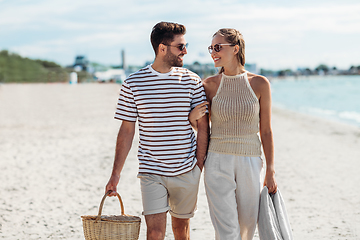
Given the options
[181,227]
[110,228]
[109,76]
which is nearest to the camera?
[110,228]

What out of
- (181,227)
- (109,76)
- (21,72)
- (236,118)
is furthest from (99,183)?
(109,76)

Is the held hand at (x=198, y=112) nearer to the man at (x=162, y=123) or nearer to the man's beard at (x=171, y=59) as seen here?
the man at (x=162, y=123)

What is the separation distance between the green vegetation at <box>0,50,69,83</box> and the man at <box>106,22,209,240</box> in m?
49.1

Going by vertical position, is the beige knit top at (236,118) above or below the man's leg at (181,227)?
above

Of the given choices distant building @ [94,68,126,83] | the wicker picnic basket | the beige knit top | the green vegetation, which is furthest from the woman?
distant building @ [94,68,126,83]

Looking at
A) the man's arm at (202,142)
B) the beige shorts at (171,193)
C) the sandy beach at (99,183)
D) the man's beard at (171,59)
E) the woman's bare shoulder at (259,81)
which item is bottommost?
the sandy beach at (99,183)

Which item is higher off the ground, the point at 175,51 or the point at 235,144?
Answer: the point at 175,51

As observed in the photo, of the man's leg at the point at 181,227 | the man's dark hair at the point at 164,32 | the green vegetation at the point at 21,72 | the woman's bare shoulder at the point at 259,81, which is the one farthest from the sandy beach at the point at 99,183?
the green vegetation at the point at 21,72

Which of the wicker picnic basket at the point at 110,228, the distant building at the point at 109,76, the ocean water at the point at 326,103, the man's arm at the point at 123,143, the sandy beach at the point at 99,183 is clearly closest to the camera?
the wicker picnic basket at the point at 110,228

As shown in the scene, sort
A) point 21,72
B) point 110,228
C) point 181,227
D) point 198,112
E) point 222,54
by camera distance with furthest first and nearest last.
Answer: point 21,72
point 181,227
point 222,54
point 198,112
point 110,228

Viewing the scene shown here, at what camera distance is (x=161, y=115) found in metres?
2.57

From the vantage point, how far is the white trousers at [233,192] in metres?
2.61

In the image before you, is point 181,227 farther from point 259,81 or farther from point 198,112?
point 259,81

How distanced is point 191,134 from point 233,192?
0.46 meters
